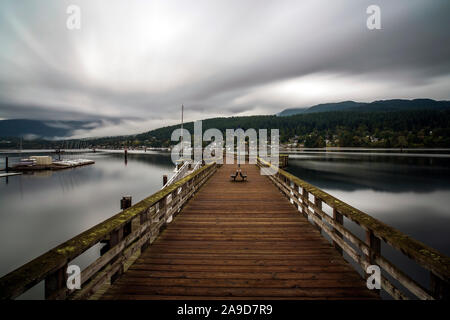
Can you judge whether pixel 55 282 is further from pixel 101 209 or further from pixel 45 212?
pixel 45 212

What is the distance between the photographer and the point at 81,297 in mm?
2250

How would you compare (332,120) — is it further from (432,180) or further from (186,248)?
(186,248)

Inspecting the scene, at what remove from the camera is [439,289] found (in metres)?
1.92

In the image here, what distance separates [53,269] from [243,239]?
356 cm

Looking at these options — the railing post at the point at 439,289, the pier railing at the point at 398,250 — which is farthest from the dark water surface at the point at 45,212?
the railing post at the point at 439,289

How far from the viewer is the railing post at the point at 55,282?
1.97m

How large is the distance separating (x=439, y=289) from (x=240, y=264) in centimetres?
254

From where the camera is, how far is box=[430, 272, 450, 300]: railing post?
188 centimetres

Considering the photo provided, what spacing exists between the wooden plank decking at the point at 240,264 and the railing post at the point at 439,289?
1.12m

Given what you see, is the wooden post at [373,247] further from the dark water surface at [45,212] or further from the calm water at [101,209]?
the dark water surface at [45,212]

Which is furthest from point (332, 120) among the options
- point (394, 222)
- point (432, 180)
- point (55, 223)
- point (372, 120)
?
point (55, 223)
